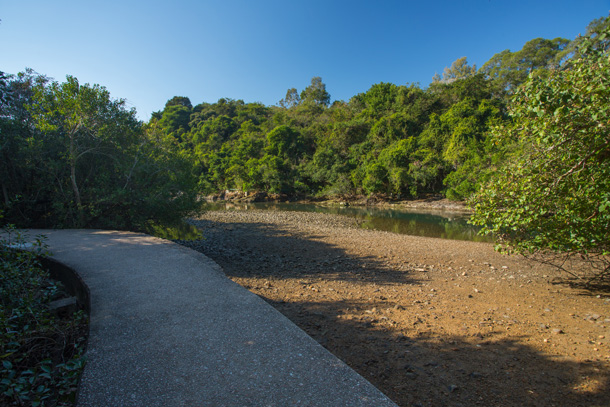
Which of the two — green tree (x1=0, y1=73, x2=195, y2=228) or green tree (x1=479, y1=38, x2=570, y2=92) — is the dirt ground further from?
green tree (x1=479, y1=38, x2=570, y2=92)

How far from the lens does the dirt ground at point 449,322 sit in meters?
3.29

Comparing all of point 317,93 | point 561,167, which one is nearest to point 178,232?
point 561,167

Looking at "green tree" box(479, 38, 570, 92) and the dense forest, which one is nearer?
the dense forest

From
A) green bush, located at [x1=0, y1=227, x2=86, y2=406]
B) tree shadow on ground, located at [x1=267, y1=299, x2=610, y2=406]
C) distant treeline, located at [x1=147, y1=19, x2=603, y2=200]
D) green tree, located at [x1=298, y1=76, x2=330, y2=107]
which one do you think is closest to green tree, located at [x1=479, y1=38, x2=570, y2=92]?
distant treeline, located at [x1=147, y1=19, x2=603, y2=200]

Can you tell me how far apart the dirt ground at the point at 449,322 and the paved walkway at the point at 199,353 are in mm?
1144

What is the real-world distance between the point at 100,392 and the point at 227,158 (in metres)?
54.8

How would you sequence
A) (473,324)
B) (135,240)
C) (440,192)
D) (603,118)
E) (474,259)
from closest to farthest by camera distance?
(603,118), (473,324), (135,240), (474,259), (440,192)

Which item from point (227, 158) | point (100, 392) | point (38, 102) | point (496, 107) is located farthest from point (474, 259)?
point (227, 158)

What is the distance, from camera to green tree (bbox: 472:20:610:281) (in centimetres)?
424

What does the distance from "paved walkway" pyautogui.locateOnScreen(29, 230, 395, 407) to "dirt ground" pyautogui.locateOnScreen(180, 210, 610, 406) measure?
45.1 inches

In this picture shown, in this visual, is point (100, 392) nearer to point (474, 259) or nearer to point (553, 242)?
point (553, 242)

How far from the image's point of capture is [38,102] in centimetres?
975

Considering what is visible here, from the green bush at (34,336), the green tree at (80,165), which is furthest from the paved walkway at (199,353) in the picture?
the green tree at (80,165)

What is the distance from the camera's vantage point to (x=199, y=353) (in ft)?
9.40
